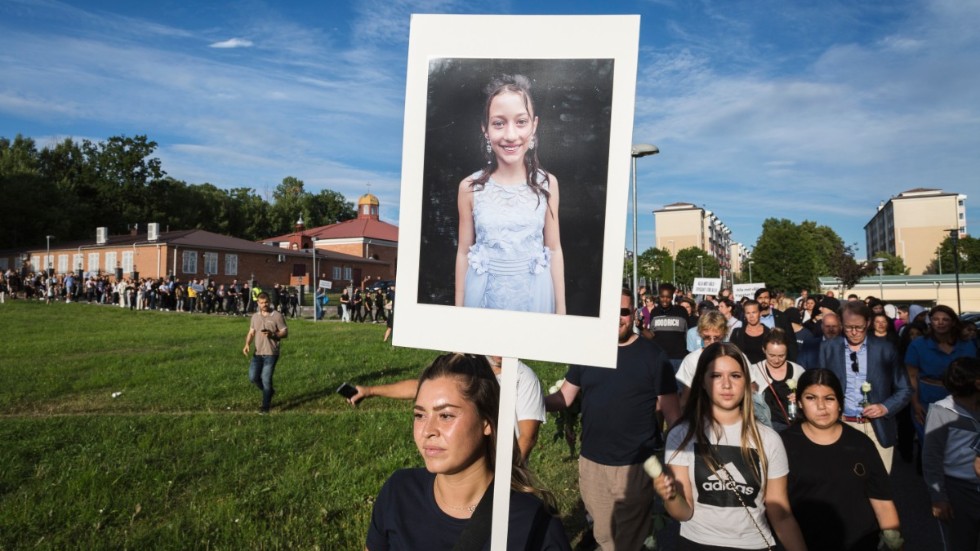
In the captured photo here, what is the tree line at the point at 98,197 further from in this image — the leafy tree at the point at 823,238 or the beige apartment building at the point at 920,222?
the beige apartment building at the point at 920,222

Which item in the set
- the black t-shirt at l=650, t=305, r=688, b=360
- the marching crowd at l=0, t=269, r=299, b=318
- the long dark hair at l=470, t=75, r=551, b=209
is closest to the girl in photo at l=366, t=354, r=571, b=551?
the long dark hair at l=470, t=75, r=551, b=209

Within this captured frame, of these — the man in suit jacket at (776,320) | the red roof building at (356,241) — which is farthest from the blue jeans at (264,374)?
the red roof building at (356,241)

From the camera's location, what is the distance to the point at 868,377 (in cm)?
593

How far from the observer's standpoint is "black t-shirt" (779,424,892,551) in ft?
11.6

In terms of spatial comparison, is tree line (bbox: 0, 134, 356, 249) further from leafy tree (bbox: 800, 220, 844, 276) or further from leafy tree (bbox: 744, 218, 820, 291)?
leafy tree (bbox: 800, 220, 844, 276)

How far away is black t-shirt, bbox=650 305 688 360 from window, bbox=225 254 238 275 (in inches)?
1981

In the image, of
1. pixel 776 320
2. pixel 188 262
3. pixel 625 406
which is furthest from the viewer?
pixel 188 262

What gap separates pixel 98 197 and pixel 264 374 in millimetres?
74285

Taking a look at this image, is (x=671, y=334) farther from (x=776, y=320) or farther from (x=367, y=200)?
(x=367, y=200)

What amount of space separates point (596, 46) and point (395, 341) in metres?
1.22

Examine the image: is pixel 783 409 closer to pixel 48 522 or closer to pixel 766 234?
pixel 48 522

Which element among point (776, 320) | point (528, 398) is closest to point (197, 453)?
point (528, 398)

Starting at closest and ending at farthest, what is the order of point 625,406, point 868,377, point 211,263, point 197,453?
point 625,406
point 868,377
point 197,453
point 211,263

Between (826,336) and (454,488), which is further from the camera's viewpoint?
(826,336)
